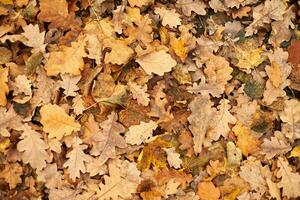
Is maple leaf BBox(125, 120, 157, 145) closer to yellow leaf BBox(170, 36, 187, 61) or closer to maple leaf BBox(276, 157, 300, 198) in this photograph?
yellow leaf BBox(170, 36, 187, 61)

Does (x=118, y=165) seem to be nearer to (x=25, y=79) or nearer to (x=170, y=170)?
(x=170, y=170)

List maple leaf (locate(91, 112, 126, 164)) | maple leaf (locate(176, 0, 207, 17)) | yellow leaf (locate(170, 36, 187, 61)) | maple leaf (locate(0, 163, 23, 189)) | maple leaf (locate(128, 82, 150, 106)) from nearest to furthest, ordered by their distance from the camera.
→ maple leaf (locate(0, 163, 23, 189))
maple leaf (locate(91, 112, 126, 164))
maple leaf (locate(128, 82, 150, 106))
yellow leaf (locate(170, 36, 187, 61))
maple leaf (locate(176, 0, 207, 17))

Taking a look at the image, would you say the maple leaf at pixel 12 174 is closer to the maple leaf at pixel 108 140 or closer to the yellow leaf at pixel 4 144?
the yellow leaf at pixel 4 144

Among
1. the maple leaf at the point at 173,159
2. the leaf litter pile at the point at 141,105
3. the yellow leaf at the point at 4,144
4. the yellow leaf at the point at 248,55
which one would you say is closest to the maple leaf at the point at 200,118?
the leaf litter pile at the point at 141,105

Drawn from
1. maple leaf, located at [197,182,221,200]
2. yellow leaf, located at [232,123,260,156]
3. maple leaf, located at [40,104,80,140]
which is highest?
maple leaf, located at [40,104,80,140]

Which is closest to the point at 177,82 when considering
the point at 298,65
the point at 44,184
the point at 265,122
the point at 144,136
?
the point at 144,136

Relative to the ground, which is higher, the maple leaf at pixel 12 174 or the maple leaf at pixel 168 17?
the maple leaf at pixel 168 17

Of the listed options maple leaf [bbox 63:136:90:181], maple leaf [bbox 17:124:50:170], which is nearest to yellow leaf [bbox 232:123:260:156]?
maple leaf [bbox 63:136:90:181]
